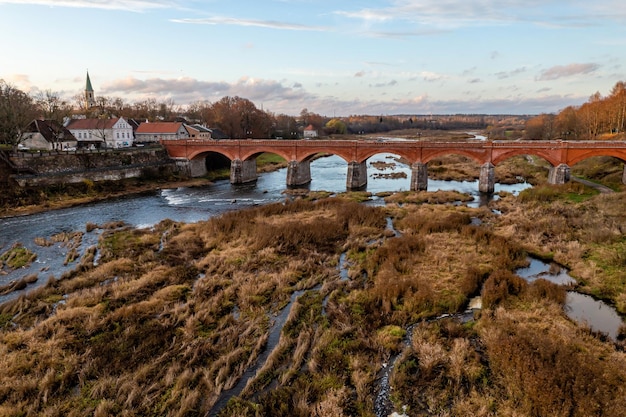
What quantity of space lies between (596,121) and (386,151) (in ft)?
168

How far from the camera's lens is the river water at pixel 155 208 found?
2731 centimetres

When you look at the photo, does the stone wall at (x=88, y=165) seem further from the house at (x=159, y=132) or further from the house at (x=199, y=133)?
the house at (x=199, y=133)

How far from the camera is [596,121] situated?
76.8m

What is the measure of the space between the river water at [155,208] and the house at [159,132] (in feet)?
60.6

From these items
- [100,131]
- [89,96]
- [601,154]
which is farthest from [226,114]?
[601,154]

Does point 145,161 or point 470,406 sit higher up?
point 145,161

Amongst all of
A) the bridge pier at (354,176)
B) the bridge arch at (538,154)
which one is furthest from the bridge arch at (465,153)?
the bridge pier at (354,176)

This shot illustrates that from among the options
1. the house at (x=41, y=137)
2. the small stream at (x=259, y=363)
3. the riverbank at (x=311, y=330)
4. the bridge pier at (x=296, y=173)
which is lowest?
the small stream at (x=259, y=363)

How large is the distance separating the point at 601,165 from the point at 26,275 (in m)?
65.7

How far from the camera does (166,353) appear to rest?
14.4m

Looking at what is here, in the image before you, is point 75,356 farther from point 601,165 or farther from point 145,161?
point 601,165

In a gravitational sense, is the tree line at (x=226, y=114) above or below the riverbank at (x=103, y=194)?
above

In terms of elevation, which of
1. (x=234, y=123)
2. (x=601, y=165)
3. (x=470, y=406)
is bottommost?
(x=470, y=406)

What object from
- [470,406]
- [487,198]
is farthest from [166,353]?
[487,198]
